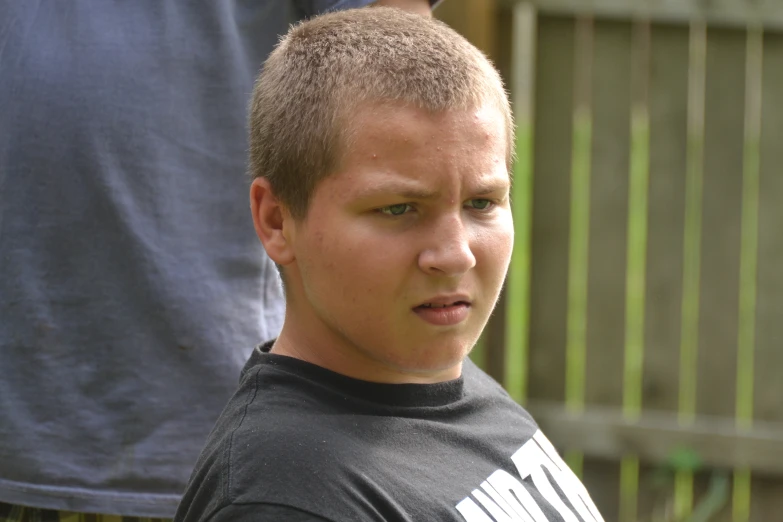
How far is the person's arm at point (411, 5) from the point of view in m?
2.01

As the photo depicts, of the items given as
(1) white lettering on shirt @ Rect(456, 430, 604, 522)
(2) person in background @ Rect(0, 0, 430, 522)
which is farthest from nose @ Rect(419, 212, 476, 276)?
(2) person in background @ Rect(0, 0, 430, 522)

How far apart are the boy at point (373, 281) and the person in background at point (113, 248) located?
0.38 metres

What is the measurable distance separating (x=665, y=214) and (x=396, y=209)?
2.64 m

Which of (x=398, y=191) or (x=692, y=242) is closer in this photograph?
(x=398, y=191)

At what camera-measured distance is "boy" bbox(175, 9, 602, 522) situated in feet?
4.52

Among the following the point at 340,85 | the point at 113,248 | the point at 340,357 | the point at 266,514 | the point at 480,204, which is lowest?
the point at 266,514

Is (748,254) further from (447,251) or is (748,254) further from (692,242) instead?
(447,251)

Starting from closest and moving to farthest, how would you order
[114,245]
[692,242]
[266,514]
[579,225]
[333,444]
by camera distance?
[266,514] < [333,444] < [114,245] < [692,242] < [579,225]

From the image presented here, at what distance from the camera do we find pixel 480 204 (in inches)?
58.9

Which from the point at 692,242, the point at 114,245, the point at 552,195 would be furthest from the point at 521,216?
the point at 114,245

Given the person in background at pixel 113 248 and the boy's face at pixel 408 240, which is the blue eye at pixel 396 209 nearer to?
the boy's face at pixel 408 240

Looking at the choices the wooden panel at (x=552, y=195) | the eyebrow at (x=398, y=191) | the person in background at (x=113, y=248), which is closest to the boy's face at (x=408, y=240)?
the eyebrow at (x=398, y=191)

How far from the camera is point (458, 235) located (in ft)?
4.71

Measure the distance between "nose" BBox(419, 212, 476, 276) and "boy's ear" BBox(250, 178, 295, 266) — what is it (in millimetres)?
221
